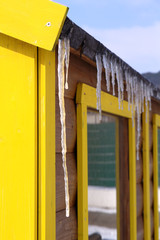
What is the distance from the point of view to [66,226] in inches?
83.1

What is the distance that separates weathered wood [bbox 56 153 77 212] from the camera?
6.51 ft

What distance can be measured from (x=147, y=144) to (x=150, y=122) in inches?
19.0

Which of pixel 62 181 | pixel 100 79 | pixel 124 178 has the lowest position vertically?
pixel 124 178

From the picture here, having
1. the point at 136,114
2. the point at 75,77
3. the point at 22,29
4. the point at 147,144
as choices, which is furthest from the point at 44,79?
the point at 147,144

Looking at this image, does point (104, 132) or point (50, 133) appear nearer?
point (50, 133)

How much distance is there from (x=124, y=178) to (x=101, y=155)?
833 centimetres

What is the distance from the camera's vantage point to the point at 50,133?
1837 mm

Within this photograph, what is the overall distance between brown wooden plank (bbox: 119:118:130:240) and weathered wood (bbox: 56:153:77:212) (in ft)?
4.28

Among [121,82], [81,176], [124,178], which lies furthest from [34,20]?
[124,178]

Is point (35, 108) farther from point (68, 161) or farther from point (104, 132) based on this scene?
point (104, 132)

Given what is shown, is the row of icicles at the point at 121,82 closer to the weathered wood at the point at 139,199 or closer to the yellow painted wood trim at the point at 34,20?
the weathered wood at the point at 139,199

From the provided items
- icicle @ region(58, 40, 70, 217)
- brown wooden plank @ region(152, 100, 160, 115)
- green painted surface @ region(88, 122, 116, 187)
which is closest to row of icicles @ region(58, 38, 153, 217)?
icicle @ region(58, 40, 70, 217)

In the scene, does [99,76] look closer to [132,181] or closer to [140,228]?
[132,181]

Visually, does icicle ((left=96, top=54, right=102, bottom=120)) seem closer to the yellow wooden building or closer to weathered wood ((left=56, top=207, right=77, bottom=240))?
the yellow wooden building
